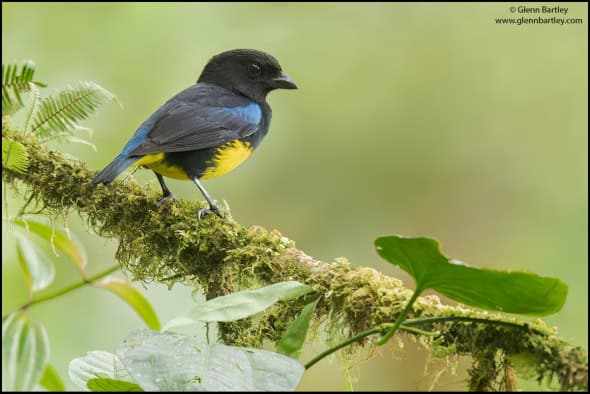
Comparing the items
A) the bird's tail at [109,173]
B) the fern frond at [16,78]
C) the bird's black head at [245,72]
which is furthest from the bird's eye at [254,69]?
the fern frond at [16,78]

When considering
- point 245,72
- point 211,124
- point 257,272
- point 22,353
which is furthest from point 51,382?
point 245,72

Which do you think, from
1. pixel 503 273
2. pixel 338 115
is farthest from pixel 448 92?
pixel 503 273

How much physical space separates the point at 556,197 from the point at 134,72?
3725 millimetres

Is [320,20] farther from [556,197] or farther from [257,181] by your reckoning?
[556,197]

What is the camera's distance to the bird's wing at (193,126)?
3.93 m

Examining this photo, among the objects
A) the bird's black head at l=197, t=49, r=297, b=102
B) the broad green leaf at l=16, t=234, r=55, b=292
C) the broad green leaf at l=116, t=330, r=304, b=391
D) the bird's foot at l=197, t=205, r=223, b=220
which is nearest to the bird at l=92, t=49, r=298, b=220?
the bird's black head at l=197, t=49, r=297, b=102

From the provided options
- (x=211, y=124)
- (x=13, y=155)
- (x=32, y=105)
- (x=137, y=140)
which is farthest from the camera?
(x=211, y=124)

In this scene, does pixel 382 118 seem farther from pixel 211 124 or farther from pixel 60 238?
pixel 60 238

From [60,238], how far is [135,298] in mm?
423

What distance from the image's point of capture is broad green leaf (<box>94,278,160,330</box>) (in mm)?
2988

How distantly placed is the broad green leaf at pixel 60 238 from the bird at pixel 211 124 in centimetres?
35

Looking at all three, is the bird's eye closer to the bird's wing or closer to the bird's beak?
the bird's beak

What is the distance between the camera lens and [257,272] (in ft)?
8.86

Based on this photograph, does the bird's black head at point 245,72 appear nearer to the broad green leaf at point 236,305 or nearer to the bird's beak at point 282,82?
the bird's beak at point 282,82
